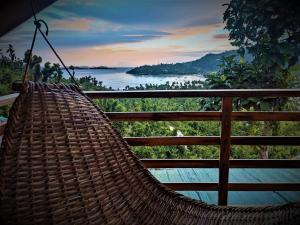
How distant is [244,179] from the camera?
2777 mm

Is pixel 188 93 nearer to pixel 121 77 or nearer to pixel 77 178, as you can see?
pixel 77 178

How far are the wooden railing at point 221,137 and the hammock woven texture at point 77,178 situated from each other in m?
0.75

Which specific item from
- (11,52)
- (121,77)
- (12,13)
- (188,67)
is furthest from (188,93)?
(11,52)

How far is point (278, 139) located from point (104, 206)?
1.45 m

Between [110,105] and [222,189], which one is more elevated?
[110,105]

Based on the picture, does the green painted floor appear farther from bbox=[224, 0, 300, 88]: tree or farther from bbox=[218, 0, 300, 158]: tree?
bbox=[224, 0, 300, 88]: tree

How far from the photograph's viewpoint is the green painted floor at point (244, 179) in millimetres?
2281

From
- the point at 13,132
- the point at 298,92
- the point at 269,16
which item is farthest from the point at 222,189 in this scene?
the point at 269,16

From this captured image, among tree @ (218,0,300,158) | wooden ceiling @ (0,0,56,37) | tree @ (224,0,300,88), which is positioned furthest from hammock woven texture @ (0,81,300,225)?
tree @ (224,0,300,88)

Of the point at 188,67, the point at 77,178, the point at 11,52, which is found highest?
the point at 11,52

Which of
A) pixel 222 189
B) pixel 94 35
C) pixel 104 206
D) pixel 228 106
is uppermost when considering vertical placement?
pixel 94 35

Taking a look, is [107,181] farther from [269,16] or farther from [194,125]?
[269,16]

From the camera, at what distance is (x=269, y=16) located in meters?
4.23

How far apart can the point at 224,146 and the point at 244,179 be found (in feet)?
3.10
